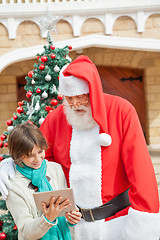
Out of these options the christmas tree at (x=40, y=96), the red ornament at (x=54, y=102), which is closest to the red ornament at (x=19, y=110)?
the christmas tree at (x=40, y=96)

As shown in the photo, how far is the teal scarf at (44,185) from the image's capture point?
1398mm

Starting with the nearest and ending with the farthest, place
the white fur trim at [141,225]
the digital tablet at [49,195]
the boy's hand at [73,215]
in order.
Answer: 1. the digital tablet at [49,195]
2. the boy's hand at [73,215]
3. the white fur trim at [141,225]

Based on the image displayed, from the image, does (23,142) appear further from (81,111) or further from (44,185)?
(81,111)

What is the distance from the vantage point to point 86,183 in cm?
168

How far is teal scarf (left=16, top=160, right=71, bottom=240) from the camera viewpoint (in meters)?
1.40

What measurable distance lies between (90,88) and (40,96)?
46.7 inches

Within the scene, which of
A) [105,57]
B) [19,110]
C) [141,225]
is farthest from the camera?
[105,57]

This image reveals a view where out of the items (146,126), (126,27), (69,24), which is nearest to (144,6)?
(126,27)

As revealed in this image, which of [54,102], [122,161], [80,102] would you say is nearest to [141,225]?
[122,161]

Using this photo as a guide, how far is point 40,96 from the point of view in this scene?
8.95 feet

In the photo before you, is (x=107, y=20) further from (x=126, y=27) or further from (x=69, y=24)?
(x=69, y=24)

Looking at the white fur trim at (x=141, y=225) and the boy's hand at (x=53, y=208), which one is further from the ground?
the boy's hand at (x=53, y=208)

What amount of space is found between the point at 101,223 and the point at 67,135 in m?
0.59

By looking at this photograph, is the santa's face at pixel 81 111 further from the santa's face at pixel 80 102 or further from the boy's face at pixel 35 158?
the boy's face at pixel 35 158
